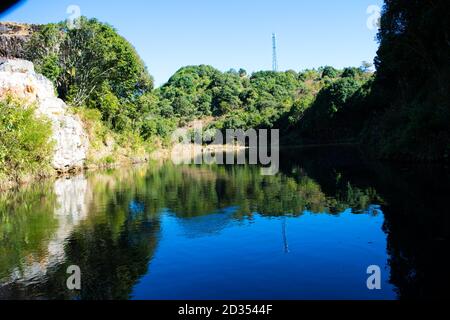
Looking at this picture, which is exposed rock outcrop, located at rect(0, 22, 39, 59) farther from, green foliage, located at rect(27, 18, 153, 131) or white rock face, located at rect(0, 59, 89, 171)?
white rock face, located at rect(0, 59, 89, 171)

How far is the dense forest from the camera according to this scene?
37.5 meters

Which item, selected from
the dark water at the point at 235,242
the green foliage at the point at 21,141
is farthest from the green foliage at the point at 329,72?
the dark water at the point at 235,242

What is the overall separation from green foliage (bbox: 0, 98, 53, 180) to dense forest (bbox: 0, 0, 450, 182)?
26.1 inches

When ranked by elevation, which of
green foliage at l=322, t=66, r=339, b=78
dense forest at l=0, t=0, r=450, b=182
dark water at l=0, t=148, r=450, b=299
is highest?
green foliage at l=322, t=66, r=339, b=78

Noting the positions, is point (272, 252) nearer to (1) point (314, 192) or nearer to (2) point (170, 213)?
(2) point (170, 213)

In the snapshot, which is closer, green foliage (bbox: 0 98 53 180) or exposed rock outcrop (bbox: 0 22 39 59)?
green foliage (bbox: 0 98 53 180)

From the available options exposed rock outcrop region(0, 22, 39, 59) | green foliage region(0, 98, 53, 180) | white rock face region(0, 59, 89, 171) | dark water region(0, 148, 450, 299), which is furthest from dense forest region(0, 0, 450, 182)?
dark water region(0, 148, 450, 299)

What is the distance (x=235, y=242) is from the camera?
1538 centimetres

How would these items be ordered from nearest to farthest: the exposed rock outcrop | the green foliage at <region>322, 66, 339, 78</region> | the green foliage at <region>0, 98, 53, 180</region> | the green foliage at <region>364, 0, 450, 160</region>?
the green foliage at <region>0, 98, 53, 180</region> < the green foliage at <region>364, 0, 450, 160</region> < the exposed rock outcrop < the green foliage at <region>322, 66, 339, 78</region>

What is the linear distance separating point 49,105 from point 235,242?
37250 mm

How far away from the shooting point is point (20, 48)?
204 feet

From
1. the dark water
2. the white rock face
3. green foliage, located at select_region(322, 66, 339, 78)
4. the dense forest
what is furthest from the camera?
green foliage, located at select_region(322, 66, 339, 78)

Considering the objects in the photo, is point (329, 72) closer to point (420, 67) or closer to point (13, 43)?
point (420, 67)

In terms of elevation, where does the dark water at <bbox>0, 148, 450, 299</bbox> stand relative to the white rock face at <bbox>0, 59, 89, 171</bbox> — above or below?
below
